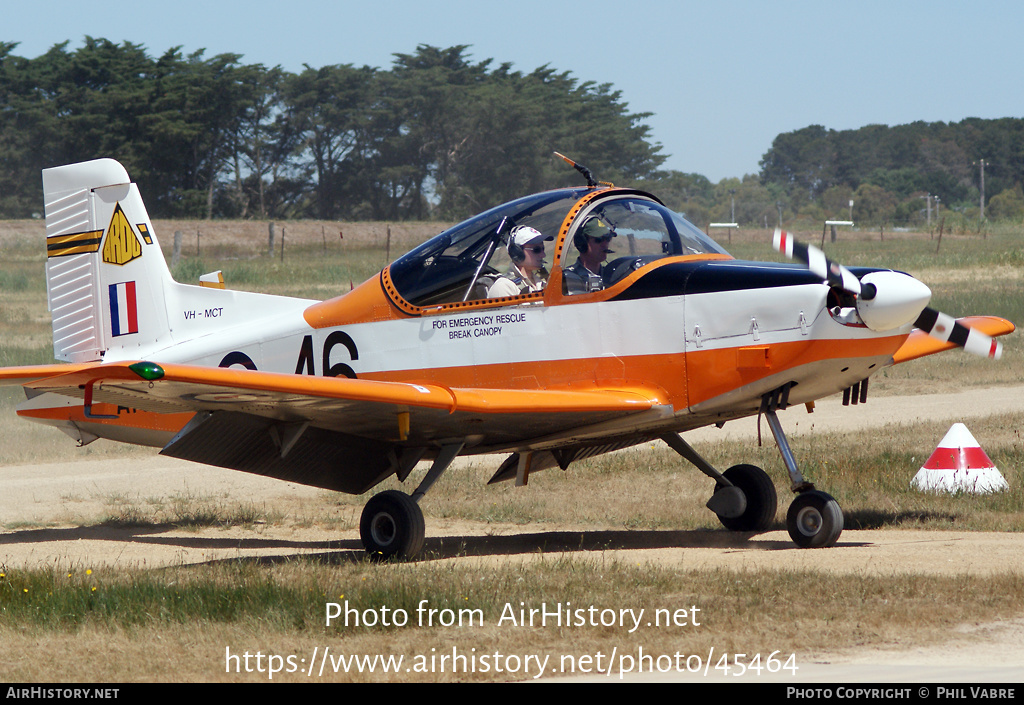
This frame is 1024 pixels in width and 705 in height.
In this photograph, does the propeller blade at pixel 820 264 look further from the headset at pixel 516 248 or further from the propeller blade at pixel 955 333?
the headset at pixel 516 248

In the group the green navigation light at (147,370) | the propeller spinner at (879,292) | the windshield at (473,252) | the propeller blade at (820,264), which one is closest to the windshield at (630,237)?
the windshield at (473,252)

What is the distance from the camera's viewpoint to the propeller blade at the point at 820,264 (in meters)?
7.27

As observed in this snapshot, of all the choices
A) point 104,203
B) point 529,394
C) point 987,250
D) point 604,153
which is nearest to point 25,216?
point 604,153

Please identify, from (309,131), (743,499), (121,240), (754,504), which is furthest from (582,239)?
(309,131)

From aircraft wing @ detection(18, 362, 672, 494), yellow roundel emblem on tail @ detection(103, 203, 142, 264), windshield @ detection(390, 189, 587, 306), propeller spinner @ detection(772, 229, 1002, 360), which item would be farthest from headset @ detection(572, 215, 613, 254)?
yellow roundel emblem on tail @ detection(103, 203, 142, 264)

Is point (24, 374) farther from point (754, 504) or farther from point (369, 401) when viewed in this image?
point (754, 504)

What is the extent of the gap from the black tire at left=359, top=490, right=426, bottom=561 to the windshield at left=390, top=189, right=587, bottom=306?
1640mm

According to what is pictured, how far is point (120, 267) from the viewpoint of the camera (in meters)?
11.0

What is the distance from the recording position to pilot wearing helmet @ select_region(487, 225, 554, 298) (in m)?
8.46

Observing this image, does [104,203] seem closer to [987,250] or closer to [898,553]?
[898,553]

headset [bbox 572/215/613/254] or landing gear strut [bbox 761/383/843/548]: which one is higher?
headset [bbox 572/215/613/254]

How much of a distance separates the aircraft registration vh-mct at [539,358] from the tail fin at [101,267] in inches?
46.6

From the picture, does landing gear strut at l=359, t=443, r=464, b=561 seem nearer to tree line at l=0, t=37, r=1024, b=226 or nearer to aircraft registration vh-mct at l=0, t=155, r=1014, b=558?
aircraft registration vh-mct at l=0, t=155, r=1014, b=558

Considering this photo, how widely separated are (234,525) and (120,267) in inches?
116
